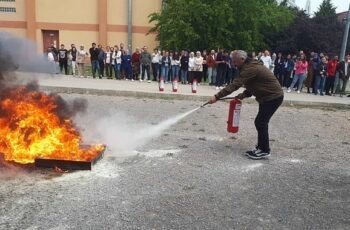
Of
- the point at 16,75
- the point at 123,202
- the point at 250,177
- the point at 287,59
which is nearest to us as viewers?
the point at 123,202

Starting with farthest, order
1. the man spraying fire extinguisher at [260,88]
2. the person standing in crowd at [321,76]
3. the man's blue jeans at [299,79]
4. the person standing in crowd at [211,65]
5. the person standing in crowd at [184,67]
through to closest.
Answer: the person standing in crowd at [184,67], the person standing in crowd at [211,65], the man's blue jeans at [299,79], the person standing in crowd at [321,76], the man spraying fire extinguisher at [260,88]

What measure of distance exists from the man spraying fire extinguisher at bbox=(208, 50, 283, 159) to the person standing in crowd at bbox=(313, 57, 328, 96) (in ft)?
33.3

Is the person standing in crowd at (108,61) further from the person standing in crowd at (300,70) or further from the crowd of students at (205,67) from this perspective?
the person standing in crowd at (300,70)

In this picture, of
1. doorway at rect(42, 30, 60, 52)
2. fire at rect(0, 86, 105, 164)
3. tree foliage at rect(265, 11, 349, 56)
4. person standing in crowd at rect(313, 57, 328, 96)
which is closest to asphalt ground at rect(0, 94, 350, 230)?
fire at rect(0, 86, 105, 164)

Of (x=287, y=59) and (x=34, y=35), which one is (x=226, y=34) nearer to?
(x=287, y=59)

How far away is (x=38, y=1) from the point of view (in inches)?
1141

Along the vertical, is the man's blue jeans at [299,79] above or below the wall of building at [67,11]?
below

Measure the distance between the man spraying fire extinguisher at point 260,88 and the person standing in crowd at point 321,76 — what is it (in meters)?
10.2

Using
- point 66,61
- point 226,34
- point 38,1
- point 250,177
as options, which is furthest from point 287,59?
point 38,1

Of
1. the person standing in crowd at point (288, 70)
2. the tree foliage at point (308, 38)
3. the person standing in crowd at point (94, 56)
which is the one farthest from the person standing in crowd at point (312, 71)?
the person standing in crowd at point (94, 56)

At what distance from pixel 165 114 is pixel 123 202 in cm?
630

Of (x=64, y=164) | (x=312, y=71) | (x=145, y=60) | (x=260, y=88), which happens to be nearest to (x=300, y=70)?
(x=312, y=71)

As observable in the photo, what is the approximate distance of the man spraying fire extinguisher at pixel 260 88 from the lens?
22.8 feet

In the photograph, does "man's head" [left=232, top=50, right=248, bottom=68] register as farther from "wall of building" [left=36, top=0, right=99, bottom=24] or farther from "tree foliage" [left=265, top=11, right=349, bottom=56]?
"wall of building" [left=36, top=0, right=99, bottom=24]
